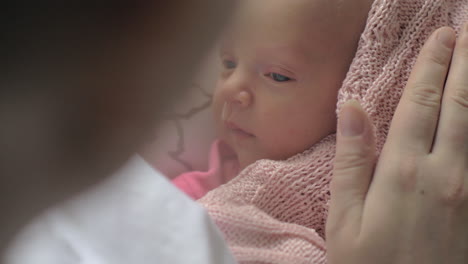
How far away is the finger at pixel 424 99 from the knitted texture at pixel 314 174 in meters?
0.04

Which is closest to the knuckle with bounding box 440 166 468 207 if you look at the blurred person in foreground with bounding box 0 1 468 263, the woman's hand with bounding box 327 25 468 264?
the woman's hand with bounding box 327 25 468 264

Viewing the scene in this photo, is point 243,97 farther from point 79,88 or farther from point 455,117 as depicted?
point 79,88

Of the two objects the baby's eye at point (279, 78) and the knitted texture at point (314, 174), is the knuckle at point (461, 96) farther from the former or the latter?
the baby's eye at point (279, 78)

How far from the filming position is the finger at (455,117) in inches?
20.2

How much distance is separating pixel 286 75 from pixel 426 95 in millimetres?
176

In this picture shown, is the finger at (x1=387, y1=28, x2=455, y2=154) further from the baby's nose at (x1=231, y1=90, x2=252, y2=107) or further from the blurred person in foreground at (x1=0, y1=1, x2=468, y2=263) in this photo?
the blurred person in foreground at (x1=0, y1=1, x2=468, y2=263)

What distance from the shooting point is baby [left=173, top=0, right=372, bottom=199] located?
0.58 m

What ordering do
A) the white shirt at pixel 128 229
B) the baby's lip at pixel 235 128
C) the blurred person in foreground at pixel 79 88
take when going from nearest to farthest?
the blurred person in foreground at pixel 79 88
the white shirt at pixel 128 229
the baby's lip at pixel 235 128

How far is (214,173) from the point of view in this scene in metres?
0.67

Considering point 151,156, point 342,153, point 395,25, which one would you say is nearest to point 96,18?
point 151,156

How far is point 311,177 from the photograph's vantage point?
23.8 inches

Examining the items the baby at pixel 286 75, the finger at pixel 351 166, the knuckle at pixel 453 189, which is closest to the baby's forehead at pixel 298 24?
the baby at pixel 286 75

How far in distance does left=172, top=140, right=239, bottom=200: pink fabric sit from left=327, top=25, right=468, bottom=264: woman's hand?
0.19 meters

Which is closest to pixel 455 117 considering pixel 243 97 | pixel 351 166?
pixel 351 166
